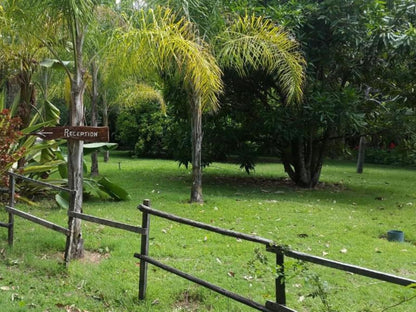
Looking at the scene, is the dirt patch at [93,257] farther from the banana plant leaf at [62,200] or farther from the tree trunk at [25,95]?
the tree trunk at [25,95]

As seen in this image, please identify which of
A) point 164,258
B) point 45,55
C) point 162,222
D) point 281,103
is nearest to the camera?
point 164,258

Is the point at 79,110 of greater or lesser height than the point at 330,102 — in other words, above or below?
below

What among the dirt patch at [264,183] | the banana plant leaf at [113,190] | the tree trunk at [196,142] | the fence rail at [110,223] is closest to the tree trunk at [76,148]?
the fence rail at [110,223]

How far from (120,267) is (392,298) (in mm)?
2829

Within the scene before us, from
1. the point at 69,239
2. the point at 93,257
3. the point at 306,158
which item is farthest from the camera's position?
the point at 306,158

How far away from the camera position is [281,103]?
464 inches

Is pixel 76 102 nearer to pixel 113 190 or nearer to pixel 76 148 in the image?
pixel 76 148

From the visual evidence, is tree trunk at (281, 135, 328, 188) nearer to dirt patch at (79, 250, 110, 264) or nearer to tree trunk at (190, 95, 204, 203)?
tree trunk at (190, 95, 204, 203)

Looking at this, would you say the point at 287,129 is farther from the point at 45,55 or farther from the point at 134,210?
the point at 45,55

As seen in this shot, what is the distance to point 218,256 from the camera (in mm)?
5598

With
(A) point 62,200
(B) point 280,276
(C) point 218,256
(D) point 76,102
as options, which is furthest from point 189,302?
(A) point 62,200

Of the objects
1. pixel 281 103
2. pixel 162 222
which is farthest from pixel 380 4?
pixel 162 222

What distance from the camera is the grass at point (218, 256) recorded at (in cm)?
427

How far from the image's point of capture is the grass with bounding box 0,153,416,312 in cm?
427
